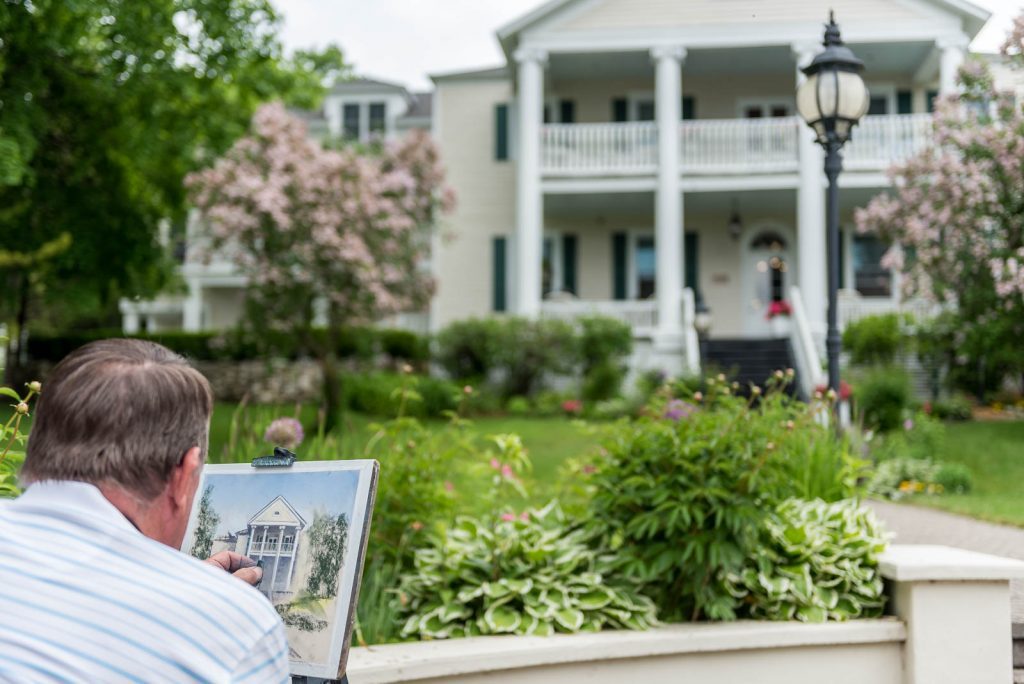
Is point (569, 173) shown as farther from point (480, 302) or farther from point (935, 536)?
point (935, 536)

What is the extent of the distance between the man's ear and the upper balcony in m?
15.6

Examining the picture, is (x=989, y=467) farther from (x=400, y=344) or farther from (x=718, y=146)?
(x=400, y=344)

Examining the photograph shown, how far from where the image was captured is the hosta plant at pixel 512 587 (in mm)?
3725

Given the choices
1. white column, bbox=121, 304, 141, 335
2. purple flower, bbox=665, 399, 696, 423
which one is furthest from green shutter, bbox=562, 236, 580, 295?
purple flower, bbox=665, 399, 696, 423

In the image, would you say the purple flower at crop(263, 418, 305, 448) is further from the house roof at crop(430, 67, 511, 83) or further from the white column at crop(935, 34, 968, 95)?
the house roof at crop(430, 67, 511, 83)

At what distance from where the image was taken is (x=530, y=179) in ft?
55.3

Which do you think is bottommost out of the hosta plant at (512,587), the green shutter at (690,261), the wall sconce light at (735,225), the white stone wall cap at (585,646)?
the white stone wall cap at (585,646)

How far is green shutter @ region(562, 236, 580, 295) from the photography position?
62.3 ft

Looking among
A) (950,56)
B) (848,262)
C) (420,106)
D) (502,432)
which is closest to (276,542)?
(502,432)

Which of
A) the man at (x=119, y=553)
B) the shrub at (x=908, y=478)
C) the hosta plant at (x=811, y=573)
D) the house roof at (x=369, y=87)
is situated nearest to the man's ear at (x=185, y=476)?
the man at (x=119, y=553)

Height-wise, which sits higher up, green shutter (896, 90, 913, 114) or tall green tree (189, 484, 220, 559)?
green shutter (896, 90, 913, 114)

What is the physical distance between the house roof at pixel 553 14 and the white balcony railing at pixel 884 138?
1.63 metres

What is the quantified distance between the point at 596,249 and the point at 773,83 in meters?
4.72

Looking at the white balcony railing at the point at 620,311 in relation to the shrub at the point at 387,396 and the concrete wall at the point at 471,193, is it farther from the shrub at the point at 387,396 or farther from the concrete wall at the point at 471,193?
the concrete wall at the point at 471,193
